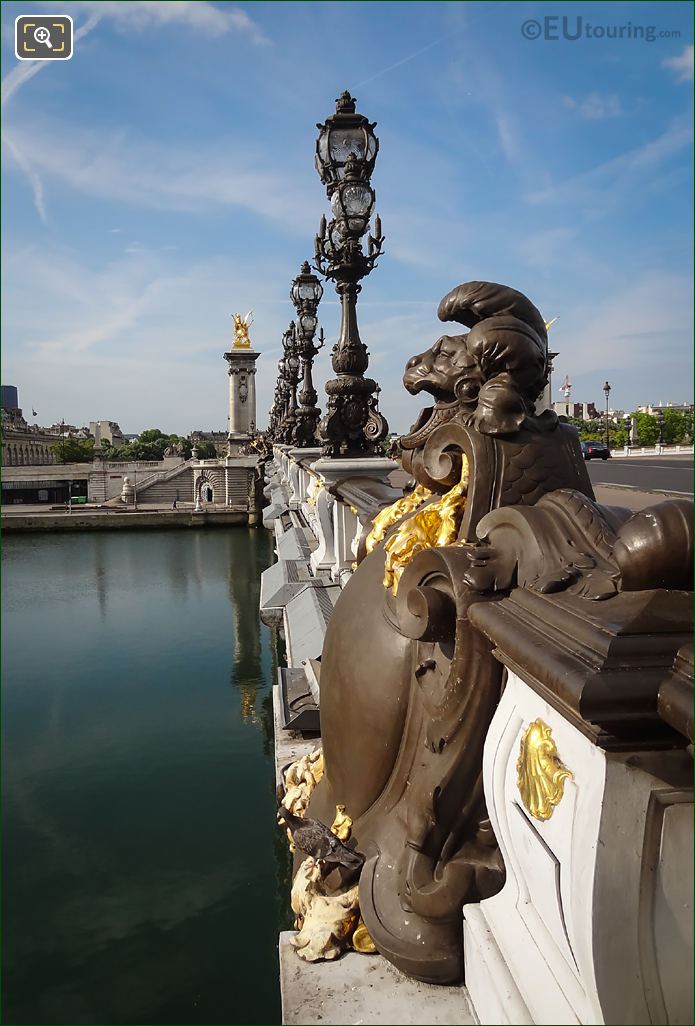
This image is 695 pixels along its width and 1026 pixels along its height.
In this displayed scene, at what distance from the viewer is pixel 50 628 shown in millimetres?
17578

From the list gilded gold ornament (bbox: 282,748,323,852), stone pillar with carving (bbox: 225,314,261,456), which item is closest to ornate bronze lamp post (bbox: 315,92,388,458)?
gilded gold ornament (bbox: 282,748,323,852)

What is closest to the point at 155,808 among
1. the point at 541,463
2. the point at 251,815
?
the point at 251,815

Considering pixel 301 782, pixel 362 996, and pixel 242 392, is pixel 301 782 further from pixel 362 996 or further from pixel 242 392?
pixel 242 392

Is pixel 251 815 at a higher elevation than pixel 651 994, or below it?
below

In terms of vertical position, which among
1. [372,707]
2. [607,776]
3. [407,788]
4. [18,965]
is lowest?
[18,965]

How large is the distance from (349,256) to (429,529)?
4736 mm

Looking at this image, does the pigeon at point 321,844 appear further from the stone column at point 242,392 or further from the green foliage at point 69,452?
the green foliage at point 69,452

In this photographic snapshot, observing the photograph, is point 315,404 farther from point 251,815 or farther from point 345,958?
point 345,958

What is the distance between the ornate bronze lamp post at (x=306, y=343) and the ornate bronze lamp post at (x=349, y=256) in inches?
269

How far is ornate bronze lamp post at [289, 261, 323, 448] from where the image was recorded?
13.7 metres

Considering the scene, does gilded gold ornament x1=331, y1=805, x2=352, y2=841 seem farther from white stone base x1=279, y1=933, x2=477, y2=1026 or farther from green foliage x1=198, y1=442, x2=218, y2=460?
green foliage x1=198, y1=442, x2=218, y2=460

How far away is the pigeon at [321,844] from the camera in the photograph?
6.95ft

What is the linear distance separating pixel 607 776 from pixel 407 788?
0.98 metres

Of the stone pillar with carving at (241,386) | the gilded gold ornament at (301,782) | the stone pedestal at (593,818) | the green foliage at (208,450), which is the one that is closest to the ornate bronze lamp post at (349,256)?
the gilded gold ornament at (301,782)
